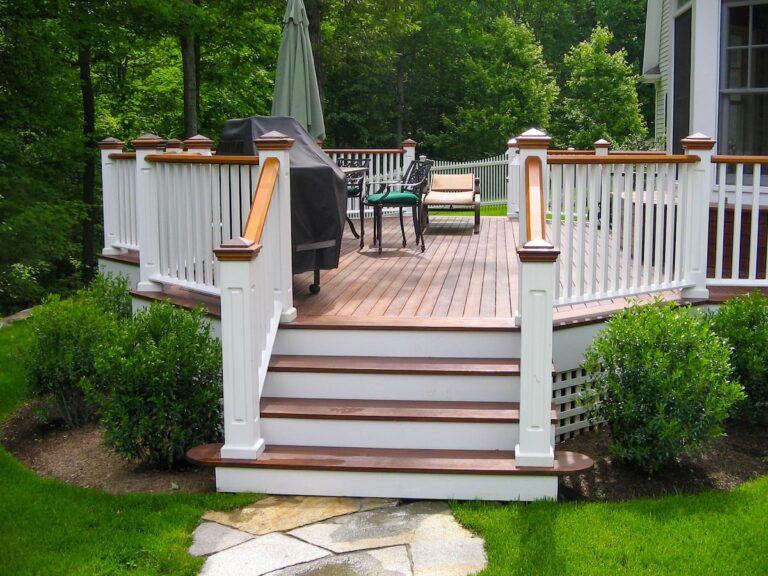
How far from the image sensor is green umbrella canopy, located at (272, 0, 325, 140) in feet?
30.5

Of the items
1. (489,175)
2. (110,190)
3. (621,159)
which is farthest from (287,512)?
(489,175)

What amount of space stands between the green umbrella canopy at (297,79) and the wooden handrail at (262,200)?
404 cm

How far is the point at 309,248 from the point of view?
638 centimetres

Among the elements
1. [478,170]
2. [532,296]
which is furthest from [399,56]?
[532,296]

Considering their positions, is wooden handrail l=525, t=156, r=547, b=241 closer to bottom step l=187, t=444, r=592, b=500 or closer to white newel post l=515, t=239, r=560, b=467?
white newel post l=515, t=239, r=560, b=467

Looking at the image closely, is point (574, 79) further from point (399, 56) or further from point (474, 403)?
point (474, 403)

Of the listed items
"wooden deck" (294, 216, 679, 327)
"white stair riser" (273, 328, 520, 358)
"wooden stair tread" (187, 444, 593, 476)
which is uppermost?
"wooden deck" (294, 216, 679, 327)

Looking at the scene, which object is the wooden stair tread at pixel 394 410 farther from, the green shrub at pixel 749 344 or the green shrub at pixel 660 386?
the green shrub at pixel 749 344

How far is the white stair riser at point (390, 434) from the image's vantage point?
4.88m

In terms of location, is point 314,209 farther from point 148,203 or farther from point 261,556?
point 261,556

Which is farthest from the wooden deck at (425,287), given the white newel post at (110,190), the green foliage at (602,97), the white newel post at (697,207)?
the green foliage at (602,97)

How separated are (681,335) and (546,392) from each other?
92 centimetres

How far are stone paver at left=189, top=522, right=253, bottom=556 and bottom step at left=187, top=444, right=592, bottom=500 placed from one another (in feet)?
1.43

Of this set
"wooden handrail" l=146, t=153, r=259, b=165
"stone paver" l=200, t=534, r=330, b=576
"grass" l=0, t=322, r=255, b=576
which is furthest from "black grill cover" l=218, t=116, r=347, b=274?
"stone paver" l=200, t=534, r=330, b=576
